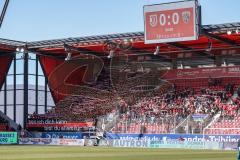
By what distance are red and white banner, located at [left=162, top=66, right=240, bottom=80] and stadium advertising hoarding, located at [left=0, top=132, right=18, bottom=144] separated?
57.2 ft

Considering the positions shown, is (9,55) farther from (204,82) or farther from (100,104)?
(204,82)

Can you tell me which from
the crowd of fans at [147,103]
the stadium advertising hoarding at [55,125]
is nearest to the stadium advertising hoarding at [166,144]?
the crowd of fans at [147,103]

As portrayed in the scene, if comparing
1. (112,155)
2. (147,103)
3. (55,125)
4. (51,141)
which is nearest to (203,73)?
(147,103)

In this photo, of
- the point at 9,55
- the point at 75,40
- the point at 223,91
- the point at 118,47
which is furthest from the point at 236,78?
the point at 9,55

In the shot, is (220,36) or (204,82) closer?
(220,36)

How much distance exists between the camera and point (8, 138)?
58656 millimetres

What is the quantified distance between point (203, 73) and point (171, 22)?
14.0m

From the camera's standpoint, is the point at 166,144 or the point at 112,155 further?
the point at 166,144

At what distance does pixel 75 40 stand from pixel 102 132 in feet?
30.8

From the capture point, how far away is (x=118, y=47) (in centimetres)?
6116

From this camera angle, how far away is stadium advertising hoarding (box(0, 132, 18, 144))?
5806 centimetres

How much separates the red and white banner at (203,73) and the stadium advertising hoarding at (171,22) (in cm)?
1277

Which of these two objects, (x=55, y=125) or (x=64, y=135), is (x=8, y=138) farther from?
(x=55, y=125)

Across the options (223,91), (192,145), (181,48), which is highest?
(181,48)
